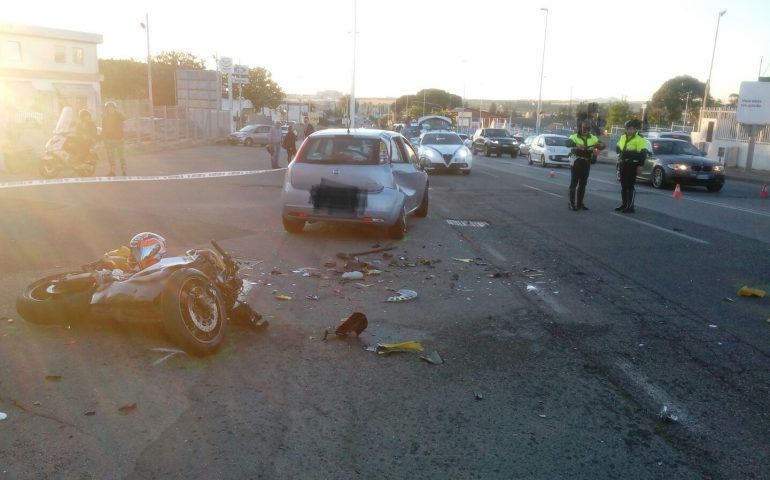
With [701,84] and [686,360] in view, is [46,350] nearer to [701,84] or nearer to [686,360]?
[686,360]

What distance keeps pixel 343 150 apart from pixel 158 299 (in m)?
5.42

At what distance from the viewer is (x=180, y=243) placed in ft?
29.5

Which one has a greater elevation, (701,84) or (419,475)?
(701,84)

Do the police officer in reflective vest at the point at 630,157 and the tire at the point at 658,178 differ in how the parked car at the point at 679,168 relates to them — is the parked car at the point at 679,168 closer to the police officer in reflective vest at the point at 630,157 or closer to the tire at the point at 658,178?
the tire at the point at 658,178

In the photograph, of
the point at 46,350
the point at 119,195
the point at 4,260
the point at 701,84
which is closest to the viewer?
the point at 46,350

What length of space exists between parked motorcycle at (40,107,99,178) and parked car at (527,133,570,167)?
21234 mm

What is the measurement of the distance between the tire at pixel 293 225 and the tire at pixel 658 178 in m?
14.8

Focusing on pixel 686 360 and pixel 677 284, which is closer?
pixel 686 360

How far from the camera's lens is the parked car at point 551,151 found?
3186 cm

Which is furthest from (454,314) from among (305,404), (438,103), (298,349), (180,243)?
(438,103)

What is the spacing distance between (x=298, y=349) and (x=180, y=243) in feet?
14.5

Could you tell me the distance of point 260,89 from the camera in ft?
313

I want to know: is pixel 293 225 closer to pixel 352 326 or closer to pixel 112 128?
pixel 352 326

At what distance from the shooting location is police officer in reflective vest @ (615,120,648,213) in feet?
45.3
